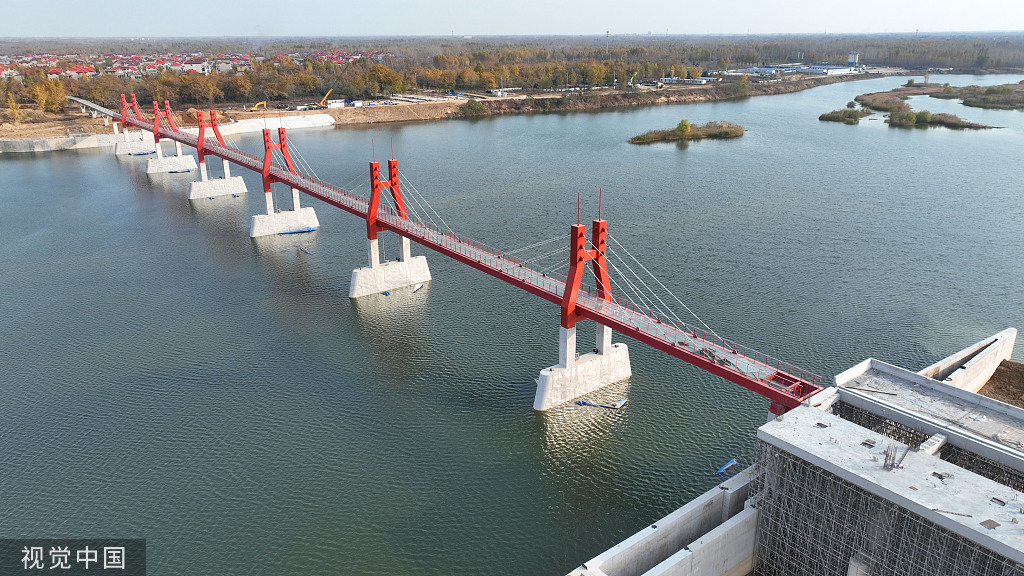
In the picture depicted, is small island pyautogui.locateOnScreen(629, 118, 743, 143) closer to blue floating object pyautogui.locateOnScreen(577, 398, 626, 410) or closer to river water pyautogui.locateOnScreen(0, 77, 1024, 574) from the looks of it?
river water pyautogui.locateOnScreen(0, 77, 1024, 574)

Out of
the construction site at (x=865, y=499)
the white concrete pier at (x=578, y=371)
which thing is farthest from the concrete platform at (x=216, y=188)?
the construction site at (x=865, y=499)

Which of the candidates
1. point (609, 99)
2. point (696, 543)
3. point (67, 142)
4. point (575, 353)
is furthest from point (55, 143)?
point (696, 543)

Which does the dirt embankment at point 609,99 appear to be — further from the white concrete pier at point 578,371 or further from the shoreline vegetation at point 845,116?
the white concrete pier at point 578,371

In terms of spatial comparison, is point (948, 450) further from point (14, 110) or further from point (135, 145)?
point (14, 110)

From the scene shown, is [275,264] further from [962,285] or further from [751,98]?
[751,98]

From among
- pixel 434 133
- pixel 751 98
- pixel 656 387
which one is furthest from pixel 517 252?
pixel 751 98
